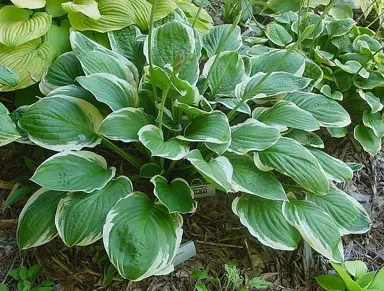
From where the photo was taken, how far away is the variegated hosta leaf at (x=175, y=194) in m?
1.19

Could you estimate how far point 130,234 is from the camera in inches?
44.3

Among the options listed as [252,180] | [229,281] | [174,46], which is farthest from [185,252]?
[174,46]

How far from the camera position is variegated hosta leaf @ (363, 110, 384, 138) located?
1609mm

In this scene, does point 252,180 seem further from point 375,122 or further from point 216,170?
point 375,122

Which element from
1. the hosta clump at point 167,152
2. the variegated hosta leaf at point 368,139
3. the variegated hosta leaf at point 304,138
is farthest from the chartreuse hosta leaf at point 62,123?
the variegated hosta leaf at point 368,139

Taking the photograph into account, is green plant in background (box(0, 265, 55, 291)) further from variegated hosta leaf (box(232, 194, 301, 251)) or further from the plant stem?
variegated hosta leaf (box(232, 194, 301, 251))

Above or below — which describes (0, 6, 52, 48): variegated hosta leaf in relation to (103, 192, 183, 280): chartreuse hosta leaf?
above

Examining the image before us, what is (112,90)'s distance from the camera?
131cm

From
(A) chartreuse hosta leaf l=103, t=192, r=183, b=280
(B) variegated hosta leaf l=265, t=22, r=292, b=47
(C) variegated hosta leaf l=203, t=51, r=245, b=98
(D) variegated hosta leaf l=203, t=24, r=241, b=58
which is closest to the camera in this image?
(A) chartreuse hosta leaf l=103, t=192, r=183, b=280

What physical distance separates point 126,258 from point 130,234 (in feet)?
0.18

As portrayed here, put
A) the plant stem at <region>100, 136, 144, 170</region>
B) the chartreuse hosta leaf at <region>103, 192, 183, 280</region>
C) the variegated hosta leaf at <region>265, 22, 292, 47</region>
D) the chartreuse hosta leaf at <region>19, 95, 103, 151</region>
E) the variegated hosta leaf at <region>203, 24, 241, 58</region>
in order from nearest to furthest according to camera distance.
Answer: the chartreuse hosta leaf at <region>103, 192, 183, 280</region>, the chartreuse hosta leaf at <region>19, 95, 103, 151</region>, the plant stem at <region>100, 136, 144, 170</region>, the variegated hosta leaf at <region>203, 24, 241, 58</region>, the variegated hosta leaf at <region>265, 22, 292, 47</region>

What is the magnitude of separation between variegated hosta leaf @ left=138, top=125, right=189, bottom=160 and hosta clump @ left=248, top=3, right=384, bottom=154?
515 mm

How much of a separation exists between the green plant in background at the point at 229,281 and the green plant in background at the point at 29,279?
0.38 meters

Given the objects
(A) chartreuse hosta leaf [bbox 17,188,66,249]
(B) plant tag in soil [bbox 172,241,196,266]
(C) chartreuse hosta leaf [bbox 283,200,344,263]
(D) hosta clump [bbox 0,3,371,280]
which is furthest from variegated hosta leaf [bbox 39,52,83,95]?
(C) chartreuse hosta leaf [bbox 283,200,344,263]
